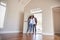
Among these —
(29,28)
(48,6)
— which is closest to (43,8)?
(48,6)

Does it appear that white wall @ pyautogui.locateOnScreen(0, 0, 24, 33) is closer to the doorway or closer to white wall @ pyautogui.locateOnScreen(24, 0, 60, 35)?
white wall @ pyautogui.locateOnScreen(24, 0, 60, 35)

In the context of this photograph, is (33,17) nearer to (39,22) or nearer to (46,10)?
(39,22)

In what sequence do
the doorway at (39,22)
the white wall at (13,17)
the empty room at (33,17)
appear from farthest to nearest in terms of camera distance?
the doorway at (39,22) → the empty room at (33,17) → the white wall at (13,17)

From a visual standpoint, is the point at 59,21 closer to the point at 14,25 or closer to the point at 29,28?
the point at 29,28

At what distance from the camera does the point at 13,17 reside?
5.89 meters

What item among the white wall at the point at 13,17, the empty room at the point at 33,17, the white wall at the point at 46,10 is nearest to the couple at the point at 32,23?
the empty room at the point at 33,17

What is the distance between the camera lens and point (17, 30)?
21.0 ft

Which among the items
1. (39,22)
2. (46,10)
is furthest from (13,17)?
(46,10)

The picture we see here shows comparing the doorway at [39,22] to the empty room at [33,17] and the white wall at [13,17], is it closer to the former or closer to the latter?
the empty room at [33,17]

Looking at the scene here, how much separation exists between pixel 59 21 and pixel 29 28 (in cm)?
317

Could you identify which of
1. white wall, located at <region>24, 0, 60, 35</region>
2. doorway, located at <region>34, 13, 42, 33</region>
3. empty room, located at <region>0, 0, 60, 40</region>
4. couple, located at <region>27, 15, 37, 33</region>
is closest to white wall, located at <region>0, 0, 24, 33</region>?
empty room, located at <region>0, 0, 60, 40</region>

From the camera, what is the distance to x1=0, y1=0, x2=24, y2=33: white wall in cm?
528

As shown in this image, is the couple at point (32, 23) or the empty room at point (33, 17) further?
the couple at point (32, 23)

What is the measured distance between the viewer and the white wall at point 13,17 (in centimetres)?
528
